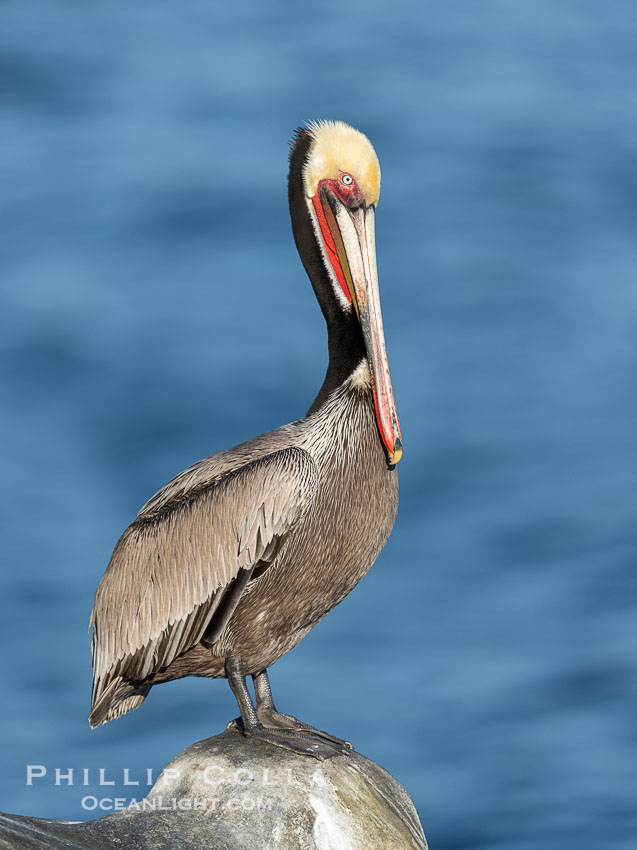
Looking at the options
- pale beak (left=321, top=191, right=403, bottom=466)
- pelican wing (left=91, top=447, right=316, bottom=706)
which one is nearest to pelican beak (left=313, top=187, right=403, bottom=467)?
pale beak (left=321, top=191, right=403, bottom=466)

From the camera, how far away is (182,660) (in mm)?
6207

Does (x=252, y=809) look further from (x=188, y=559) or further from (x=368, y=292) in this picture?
(x=368, y=292)

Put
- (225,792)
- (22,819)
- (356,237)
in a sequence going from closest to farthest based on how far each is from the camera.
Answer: (22,819)
(225,792)
(356,237)

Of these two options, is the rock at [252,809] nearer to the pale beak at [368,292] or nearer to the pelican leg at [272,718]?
the pelican leg at [272,718]

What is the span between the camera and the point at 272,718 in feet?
20.6

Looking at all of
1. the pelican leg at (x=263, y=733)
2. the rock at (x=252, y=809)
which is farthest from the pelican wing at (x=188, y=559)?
the rock at (x=252, y=809)

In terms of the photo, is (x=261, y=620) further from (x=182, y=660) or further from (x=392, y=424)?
(x=392, y=424)

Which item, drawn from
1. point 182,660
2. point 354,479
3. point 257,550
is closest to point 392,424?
point 354,479

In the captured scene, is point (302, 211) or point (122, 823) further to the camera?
point (302, 211)

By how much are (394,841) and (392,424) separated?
1772 millimetres

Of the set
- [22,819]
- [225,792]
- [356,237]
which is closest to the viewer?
[22,819]

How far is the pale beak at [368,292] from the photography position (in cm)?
600

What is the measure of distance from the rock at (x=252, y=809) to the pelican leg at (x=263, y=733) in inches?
1.9

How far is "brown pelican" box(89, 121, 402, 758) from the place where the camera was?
232 inches
